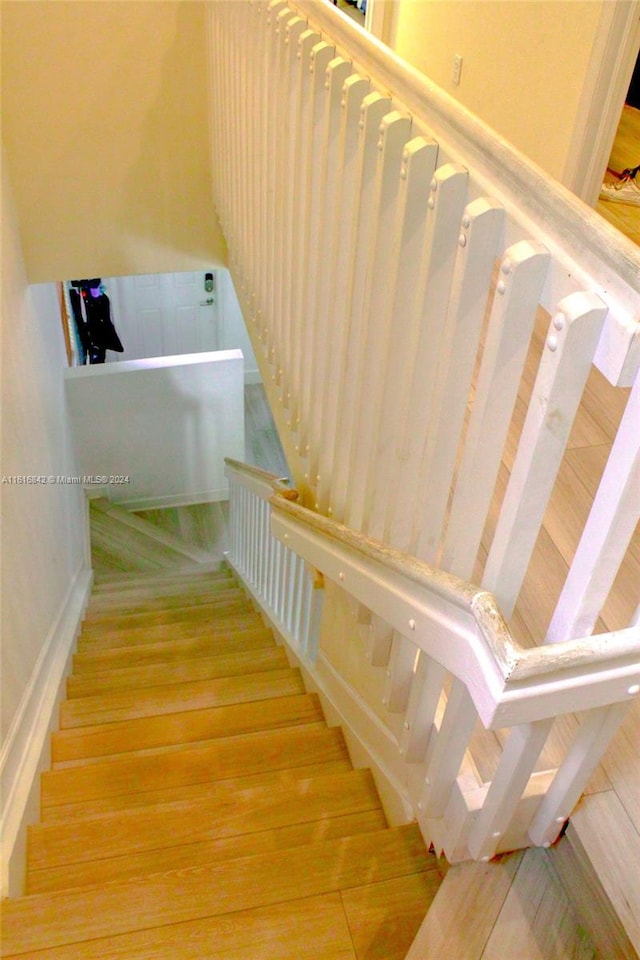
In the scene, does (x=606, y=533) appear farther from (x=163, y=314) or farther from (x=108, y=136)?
(x=163, y=314)

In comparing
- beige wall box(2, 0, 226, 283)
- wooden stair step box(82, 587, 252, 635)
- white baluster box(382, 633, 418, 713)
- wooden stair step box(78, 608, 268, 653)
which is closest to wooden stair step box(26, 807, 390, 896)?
white baluster box(382, 633, 418, 713)

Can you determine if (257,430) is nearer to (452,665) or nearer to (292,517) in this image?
Result: (292,517)

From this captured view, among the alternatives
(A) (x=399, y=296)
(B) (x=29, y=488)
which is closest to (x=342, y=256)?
(A) (x=399, y=296)

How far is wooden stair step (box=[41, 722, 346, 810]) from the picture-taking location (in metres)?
2.18

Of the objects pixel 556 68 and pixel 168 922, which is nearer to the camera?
pixel 168 922

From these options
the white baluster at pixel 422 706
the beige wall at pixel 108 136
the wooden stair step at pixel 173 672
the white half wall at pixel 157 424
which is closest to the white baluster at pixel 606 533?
the white baluster at pixel 422 706

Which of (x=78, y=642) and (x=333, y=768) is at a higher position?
(x=333, y=768)

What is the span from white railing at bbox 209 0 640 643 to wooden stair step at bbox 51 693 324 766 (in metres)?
0.86

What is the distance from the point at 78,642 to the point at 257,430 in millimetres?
3281

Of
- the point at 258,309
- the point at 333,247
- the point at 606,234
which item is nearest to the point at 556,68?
the point at 258,309

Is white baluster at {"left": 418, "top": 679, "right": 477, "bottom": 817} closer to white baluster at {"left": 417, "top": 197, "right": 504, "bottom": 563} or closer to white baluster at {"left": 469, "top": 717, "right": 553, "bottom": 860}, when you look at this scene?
white baluster at {"left": 469, "top": 717, "right": 553, "bottom": 860}

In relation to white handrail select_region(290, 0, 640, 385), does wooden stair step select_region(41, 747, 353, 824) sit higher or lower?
lower

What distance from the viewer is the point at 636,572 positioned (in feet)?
5.45

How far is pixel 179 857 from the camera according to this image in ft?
6.16
